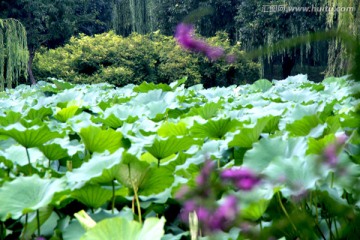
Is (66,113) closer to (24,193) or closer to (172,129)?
(172,129)

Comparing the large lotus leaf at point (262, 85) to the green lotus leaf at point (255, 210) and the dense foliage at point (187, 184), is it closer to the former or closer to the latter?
the dense foliage at point (187, 184)

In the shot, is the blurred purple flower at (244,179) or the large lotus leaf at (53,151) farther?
the large lotus leaf at (53,151)

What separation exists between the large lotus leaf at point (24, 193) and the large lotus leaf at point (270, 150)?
1.02 ft

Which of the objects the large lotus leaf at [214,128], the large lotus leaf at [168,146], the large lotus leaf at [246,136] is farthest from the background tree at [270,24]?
the large lotus leaf at [168,146]

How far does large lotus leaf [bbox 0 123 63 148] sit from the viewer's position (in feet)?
3.21

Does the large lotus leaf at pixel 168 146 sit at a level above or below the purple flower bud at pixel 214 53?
below

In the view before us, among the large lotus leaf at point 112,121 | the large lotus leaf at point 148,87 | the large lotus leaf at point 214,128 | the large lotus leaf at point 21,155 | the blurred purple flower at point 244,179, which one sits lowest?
the large lotus leaf at point 148,87

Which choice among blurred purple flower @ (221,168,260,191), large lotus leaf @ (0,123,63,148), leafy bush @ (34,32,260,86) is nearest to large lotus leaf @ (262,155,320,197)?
blurred purple flower @ (221,168,260,191)

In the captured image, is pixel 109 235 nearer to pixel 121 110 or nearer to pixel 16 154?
pixel 16 154

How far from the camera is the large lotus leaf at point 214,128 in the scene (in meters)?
1.20

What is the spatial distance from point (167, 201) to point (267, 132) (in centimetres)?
53

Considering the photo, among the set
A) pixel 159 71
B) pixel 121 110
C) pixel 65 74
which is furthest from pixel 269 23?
pixel 121 110

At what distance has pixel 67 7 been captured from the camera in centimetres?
2089

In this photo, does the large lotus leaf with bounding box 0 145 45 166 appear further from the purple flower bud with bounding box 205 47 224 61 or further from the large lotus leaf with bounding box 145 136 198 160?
the purple flower bud with bounding box 205 47 224 61
